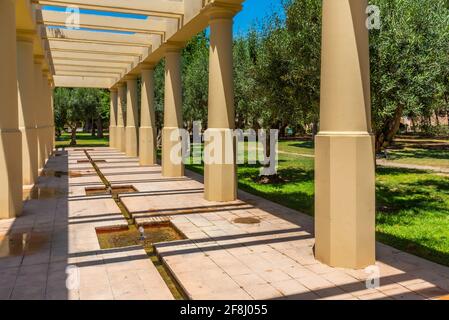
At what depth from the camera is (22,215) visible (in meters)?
9.05

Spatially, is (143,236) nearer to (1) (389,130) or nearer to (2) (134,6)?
(1) (389,130)

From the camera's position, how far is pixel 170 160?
1550cm

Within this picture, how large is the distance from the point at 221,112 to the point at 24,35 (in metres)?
7.24

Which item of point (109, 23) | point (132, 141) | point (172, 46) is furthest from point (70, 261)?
point (132, 141)

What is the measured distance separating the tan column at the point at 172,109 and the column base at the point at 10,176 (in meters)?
6.98

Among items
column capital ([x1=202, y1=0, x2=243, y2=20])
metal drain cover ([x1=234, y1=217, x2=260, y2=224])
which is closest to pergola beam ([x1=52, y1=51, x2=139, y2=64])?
column capital ([x1=202, y1=0, x2=243, y2=20])

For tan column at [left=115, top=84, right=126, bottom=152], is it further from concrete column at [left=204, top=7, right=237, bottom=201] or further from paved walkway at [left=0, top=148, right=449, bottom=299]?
paved walkway at [left=0, top=148, right=449, bottom=299]

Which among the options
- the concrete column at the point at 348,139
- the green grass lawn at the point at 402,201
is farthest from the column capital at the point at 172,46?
the concrete column at the point at 348,139

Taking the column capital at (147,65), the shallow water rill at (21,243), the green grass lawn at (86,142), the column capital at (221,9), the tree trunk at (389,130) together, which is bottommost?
the shallow water rill at (21,243)

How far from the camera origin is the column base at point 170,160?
611 inches

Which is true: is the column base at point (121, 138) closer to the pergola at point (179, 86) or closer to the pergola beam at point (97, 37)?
the pergola at point (179, 86)

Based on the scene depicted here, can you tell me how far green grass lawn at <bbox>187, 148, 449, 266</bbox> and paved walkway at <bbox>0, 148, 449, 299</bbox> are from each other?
871mm

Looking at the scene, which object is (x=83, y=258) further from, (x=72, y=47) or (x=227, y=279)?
(x=72, y=47)

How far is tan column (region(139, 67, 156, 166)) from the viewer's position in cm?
1933
